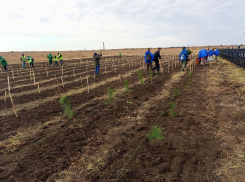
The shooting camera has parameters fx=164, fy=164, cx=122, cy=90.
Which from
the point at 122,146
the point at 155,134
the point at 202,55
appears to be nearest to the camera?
the point at 122,146

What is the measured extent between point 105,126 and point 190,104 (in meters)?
3.16

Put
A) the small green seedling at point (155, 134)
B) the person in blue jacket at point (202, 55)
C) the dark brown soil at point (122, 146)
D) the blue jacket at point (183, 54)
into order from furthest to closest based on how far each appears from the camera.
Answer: the person in blue jacket at point (202, 55)
the blue jacket at point (183, 54)
the small green seedling at point (155, 134)
the dark brown soil at point (122, 146)

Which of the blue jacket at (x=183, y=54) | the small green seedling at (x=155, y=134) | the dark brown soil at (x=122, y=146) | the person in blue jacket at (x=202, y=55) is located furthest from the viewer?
the person in blue jacket at (x=202, y=55)

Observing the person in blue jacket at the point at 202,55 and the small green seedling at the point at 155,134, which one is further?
the person in blue jacket at the point at 202,55

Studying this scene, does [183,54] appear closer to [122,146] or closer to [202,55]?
[202,55]

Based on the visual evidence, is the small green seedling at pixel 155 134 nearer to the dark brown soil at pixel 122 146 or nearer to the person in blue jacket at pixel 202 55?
the dark brown soil at pixel 122 146

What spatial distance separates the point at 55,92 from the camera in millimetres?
9031

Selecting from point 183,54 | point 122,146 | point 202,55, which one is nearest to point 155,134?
point 122,146

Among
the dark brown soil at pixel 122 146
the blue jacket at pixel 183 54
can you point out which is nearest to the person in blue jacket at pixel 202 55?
the blue jacket at pixel 183 54

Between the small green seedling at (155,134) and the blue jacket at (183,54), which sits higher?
the blue jacket at (183,54)

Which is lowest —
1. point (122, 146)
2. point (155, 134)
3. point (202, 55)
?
point (122, 146)

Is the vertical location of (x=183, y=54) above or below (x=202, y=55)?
below

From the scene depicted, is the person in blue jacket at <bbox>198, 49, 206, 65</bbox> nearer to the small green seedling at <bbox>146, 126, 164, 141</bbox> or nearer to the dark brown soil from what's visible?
the dark brown soil

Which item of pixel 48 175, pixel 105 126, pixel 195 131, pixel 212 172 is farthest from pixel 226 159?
pixel 48 175
